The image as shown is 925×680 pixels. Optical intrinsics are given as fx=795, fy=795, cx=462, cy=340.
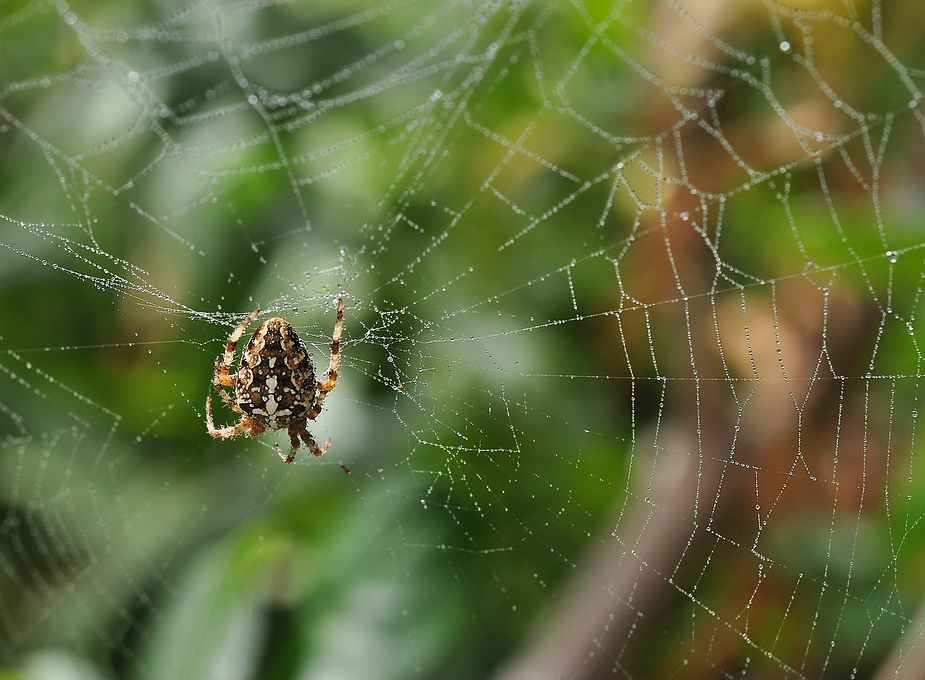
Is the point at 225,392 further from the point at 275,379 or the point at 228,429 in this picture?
the point at 275,379

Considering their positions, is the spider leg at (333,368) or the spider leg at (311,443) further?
the spider leg at (311,443)

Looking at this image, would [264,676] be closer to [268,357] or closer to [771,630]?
[268,357]

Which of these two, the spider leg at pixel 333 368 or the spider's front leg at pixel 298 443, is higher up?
the spider leg at pixel 333 368

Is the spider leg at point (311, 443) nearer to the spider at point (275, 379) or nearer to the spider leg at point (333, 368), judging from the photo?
the spider at point (275, 379)

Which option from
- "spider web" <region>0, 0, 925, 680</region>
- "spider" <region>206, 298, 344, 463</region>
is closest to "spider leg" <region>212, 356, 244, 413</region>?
"spider" <region>206, 298, 344, 463</region>

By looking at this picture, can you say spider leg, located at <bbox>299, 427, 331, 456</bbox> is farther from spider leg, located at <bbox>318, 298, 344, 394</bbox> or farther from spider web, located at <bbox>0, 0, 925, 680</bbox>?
spider leg, located at <bbox>318, 298, 344, 394</bbox>

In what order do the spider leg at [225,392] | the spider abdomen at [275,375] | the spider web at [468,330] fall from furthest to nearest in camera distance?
the spider leg at [225,392] < the spider abdomen at [275,375] < the spider web at [468,330]

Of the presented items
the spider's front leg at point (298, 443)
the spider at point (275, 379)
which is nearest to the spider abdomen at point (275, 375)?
the spider at point (275, 379)
